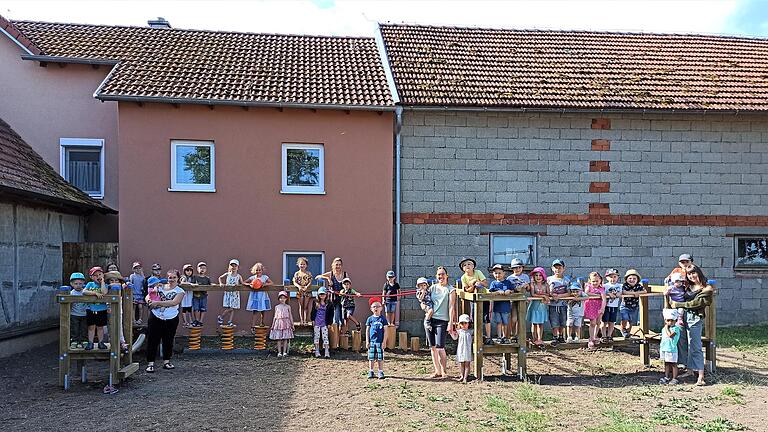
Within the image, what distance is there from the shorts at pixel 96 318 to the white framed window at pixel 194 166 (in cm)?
452

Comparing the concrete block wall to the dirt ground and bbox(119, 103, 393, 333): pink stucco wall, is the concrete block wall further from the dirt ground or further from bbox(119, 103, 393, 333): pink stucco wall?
bbox(119, 103, 393, 333): pink stucco wall

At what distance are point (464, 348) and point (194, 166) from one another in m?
7.38

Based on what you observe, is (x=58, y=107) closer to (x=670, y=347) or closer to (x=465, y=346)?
(x=465, y=346)

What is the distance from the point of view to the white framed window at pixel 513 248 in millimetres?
14414

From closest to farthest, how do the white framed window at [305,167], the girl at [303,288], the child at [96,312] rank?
the child at [96,312] < the girl at [303,288] < the white framed window at [305,167]

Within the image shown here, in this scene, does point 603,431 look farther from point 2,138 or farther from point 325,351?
point 2,138

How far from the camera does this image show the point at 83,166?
1548cm

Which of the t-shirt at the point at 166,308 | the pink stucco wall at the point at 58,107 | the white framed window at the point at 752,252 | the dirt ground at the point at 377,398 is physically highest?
the pink stucco wall at the point at 58,107

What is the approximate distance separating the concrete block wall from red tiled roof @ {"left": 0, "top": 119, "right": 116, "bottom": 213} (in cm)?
41

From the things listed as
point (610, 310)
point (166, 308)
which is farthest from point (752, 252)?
point (166, 308)

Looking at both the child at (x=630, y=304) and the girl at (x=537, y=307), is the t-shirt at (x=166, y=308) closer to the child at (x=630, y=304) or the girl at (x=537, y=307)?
the girl at (x=537, y=307)

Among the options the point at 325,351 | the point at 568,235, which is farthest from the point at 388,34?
the point at 325,351

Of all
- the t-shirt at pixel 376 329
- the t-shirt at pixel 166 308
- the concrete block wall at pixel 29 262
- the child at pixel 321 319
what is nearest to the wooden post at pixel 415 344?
the child at pixel 321 319

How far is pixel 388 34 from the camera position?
1702 cm
